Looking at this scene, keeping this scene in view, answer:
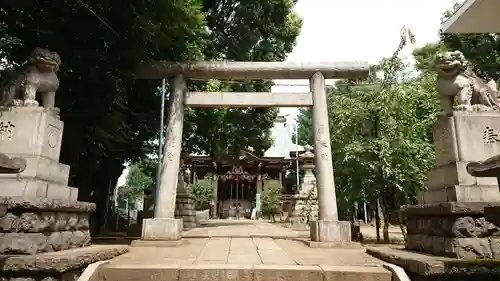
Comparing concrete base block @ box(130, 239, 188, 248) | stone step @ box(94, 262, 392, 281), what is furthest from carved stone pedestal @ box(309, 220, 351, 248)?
stone step @ box(94, 262, 392, 281)

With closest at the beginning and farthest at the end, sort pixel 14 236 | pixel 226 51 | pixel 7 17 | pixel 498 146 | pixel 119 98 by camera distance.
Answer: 1. pixel 14 236
2. pixel 498 146
3. pixel 7 17
4. pixel 119 98
5. pixel 226 51

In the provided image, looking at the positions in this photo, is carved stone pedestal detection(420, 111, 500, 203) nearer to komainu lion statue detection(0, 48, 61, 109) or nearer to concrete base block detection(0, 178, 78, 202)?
concrete base block detection(0, 178, 78, 202)

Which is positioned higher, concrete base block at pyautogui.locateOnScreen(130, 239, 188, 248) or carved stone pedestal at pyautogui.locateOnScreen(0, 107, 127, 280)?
carved stone pedestal at pyautogui.locateOnScreen(0, 107, 127, 280)

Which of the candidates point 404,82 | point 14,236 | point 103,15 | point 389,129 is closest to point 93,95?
point 103,15

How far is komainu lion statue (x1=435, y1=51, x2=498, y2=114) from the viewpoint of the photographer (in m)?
4.80

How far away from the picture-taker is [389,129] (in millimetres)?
9797

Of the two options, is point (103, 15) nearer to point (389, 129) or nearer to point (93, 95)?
point (93, 95)

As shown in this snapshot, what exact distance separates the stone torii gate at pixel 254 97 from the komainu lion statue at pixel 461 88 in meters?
3.45

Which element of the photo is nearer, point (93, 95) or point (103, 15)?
point (103, 15)

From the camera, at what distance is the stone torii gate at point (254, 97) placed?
26.1ft

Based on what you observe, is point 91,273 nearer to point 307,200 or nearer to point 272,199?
point 307,200

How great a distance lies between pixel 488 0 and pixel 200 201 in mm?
23461

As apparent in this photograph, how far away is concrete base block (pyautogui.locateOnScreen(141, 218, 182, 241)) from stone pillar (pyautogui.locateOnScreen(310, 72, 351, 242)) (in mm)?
3218

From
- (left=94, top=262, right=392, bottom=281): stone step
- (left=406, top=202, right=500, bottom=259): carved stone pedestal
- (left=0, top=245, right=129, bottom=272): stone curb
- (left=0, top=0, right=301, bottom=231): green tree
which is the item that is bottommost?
(left=94, top=262, right=392, bottom=281): stone step
